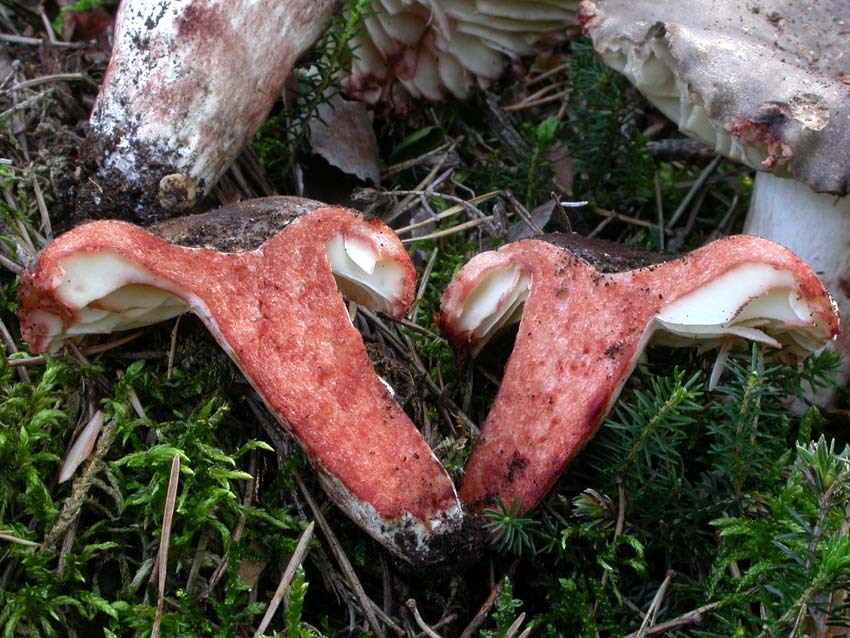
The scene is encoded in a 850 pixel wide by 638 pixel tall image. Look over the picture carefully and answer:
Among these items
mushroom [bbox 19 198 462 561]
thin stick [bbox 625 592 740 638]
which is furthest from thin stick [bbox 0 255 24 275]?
thin stick [bbox 625 592 740 638]

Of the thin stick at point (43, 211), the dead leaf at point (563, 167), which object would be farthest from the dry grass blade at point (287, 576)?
the dead leaf at point (563, 167)

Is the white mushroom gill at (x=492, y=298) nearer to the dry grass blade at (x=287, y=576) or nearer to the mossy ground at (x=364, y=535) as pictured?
the mossy ground at (x=364, y=535)

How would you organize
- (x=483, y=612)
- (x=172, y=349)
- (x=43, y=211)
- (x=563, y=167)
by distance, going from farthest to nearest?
(x=563, y=167), (x=43, y=211), (x=172, y=349), (x=483, y=612)

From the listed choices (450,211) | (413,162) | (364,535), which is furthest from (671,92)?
(364,535)

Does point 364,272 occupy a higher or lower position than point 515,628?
higher

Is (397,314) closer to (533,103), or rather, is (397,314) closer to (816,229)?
(816,229)

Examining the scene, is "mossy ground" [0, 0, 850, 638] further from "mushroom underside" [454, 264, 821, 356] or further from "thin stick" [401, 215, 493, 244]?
"thin stick" [401, 215, 493, 244]
